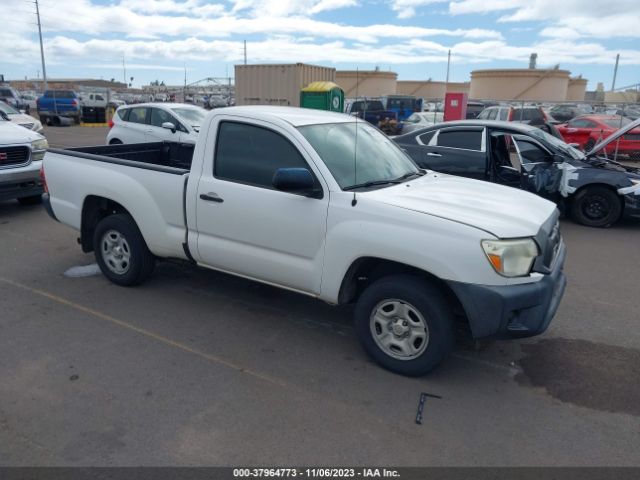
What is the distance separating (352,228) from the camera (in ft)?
12.6

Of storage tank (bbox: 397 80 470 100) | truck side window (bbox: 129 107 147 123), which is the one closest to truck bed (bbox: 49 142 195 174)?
truck side window (bbox: 129 107 147 123)

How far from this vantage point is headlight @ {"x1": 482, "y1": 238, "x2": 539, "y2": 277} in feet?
11.2

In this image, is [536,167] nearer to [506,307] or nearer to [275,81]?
[506,307]

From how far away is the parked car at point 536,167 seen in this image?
845 centimetres

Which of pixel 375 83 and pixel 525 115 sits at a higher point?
pixel 375 83

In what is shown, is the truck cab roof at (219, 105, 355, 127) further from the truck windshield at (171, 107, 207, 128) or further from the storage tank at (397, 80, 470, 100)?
the storage tank at (397, 80, 470, 100)

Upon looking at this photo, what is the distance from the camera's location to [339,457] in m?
3.04

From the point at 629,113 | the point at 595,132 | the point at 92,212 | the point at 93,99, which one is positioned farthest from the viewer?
the point at 93,99

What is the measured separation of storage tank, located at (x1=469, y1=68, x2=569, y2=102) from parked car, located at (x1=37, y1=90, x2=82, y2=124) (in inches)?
1396

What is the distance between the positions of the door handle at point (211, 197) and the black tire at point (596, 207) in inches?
263

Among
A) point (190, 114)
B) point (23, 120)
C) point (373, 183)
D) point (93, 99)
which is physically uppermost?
point (93, 99)

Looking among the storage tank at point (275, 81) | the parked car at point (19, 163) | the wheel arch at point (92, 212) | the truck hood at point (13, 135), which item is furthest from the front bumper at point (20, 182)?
the storage tank at point (275, 81)

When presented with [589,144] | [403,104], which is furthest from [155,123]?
[403,104]

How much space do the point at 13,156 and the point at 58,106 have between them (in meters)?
25.0
